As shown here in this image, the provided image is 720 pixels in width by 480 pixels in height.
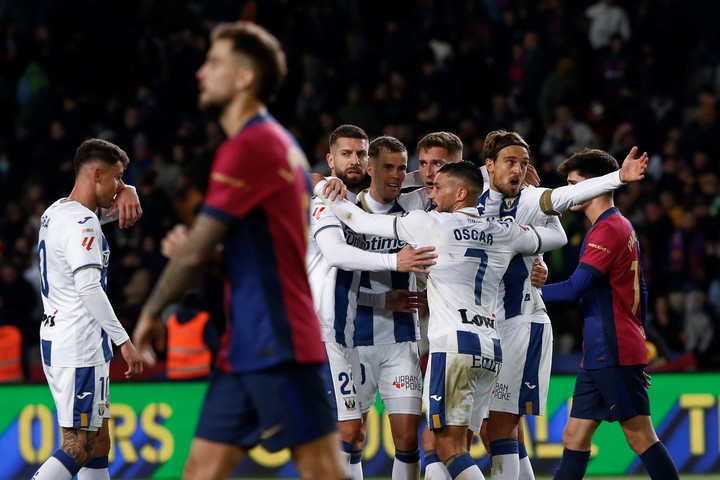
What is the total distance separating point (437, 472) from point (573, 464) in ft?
3.67

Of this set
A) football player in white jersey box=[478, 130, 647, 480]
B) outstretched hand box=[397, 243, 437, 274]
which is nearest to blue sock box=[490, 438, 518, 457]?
football player in white jersey box=[478, 130, 647, 480]

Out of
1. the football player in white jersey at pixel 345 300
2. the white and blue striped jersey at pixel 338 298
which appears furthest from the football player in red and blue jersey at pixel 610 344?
the white and blue striped jersey at pixel 338 298

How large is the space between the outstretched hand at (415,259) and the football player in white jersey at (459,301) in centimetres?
8

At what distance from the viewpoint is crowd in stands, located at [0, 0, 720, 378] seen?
14.3 meters

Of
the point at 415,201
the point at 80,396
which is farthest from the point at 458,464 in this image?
the point at 80,396

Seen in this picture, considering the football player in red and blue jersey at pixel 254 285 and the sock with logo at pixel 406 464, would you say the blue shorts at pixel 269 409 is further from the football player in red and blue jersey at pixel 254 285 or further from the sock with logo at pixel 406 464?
the sock with logo at pixel 406 464

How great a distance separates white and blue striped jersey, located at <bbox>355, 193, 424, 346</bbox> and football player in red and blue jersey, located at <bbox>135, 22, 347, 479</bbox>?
299cm

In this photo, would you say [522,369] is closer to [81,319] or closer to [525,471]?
[525,471]

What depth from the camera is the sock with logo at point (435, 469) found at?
23.6ft

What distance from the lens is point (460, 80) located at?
16.9m

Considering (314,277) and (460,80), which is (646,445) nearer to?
(314,277)

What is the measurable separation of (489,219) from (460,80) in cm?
1009

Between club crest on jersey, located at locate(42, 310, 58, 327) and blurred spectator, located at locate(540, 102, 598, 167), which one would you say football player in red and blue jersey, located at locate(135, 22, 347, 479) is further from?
blurred spectator, located at locate(540, 102, 598, 167)

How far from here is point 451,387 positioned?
22.6 feet
